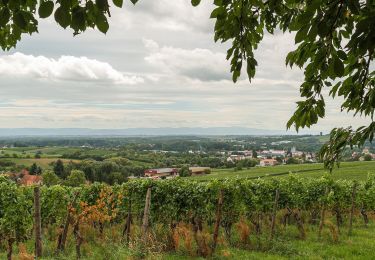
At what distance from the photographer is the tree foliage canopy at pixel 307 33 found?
2385 mm

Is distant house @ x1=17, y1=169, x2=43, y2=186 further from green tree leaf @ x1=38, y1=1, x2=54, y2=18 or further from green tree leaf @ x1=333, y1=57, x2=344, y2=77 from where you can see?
green tree leaf @ x1=333, y1=57, x2=344, y2=77

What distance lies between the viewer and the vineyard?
12.3 metres

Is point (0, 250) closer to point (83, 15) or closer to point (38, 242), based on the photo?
point (38, 242)

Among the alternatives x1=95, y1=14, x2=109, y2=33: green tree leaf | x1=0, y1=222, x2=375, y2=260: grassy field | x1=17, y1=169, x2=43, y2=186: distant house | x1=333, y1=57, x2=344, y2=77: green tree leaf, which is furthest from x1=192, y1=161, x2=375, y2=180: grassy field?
x1=95, y1=14, x2=109, y2=33: green tree leaf

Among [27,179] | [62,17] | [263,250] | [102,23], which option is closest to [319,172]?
[27,179]

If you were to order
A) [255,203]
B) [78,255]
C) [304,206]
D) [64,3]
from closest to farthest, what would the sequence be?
[64,3] < [78,255] < [255,203] < [304,206]

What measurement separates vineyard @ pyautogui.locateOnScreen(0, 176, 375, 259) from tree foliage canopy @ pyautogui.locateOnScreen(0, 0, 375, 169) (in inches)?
282

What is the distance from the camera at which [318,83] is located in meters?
4.35

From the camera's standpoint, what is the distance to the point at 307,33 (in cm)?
249

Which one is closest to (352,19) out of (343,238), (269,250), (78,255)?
(78,255)

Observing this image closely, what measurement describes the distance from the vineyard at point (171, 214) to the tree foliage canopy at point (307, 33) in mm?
7169

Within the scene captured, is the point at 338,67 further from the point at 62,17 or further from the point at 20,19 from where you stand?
the point at 20,19

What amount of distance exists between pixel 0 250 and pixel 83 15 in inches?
513

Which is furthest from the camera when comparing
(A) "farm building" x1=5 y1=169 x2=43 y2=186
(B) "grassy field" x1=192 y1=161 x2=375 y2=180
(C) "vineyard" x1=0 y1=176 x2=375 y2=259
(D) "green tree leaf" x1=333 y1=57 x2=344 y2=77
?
(B) "grassy field" x1=192 y1=161 x2=375 y2=180
